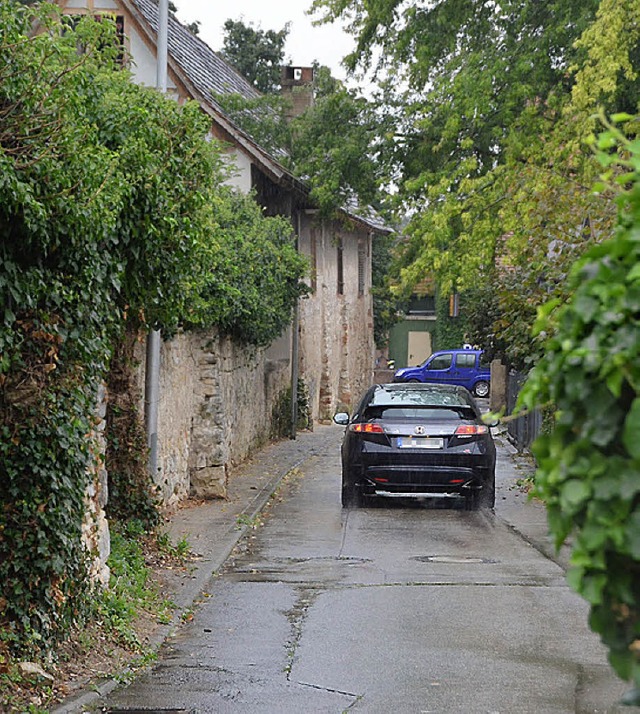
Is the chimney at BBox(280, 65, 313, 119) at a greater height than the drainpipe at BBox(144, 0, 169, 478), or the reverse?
the chimney at BBox(280, 65, 313, 119)

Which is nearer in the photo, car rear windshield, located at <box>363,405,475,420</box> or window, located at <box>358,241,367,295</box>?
car rear windshield, located at <box>363,405,475,420</box>

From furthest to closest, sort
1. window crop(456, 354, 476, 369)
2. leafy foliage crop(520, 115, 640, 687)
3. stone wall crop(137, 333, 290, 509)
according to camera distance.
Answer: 1. window crop(456, 354, 476, 369)
2. stone wall crop(137, 333, 290, 509)
3. leafy foliage crop(520, 115, 640, 687)

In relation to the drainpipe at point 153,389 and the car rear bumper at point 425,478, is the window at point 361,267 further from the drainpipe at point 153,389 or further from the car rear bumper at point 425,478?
the drainpipe at point 153,389

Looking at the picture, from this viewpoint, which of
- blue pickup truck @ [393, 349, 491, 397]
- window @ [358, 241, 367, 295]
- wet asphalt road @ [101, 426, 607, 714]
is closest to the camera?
wet asphalt road @ [101, 426, 607, 714]

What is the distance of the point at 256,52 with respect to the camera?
56875 millimetres

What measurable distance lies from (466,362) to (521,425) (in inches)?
796

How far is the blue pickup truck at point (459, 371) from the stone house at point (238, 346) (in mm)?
2160

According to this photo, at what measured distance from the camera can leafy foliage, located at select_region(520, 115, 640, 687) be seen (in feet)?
7.66

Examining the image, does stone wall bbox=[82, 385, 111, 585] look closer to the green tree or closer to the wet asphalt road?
the wet asphalt road

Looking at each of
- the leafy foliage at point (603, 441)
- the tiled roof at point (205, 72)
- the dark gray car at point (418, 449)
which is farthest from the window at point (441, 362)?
the leafy foliage at point (603, 441)

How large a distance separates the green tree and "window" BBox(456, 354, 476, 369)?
1756cm

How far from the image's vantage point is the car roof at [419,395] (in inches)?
624

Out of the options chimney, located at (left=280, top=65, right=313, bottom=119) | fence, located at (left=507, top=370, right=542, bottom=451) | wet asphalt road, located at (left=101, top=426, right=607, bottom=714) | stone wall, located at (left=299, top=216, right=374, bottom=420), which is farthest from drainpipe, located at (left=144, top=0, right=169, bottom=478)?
chimney, located at (left=280, top=65, right=313, bottom=119)

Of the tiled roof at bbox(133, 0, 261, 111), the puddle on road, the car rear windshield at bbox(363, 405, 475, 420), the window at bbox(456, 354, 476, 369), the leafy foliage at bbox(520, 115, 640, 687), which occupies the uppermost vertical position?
the tiled roof at bbox(133, 0, 261, 111)
